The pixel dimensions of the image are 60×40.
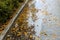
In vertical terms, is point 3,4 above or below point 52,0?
above

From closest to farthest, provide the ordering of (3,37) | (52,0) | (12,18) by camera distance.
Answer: (3,37)
(12,18)
(52,0)

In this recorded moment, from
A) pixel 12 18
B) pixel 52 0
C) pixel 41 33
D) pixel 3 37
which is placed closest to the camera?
pixel 3 37

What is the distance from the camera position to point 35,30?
9367mm

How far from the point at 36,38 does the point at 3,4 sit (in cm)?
285

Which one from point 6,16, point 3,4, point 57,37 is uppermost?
point 3,4

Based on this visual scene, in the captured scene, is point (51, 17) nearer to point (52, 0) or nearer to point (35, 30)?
point (35, 30)

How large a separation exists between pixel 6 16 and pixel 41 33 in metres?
2.30

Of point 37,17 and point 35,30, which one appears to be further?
point 37,17

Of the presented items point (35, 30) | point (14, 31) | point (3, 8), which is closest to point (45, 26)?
point (35, 30)

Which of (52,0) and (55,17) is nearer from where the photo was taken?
(55,17)

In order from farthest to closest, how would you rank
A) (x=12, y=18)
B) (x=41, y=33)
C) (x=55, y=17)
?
(x=55, y=17) < (x=12, y=18) < (x=41, y=33)

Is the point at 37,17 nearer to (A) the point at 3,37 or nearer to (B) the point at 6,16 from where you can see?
(B) the point at 6,16

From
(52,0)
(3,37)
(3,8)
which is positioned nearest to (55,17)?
(3,8)

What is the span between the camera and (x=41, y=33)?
887 centimetres
